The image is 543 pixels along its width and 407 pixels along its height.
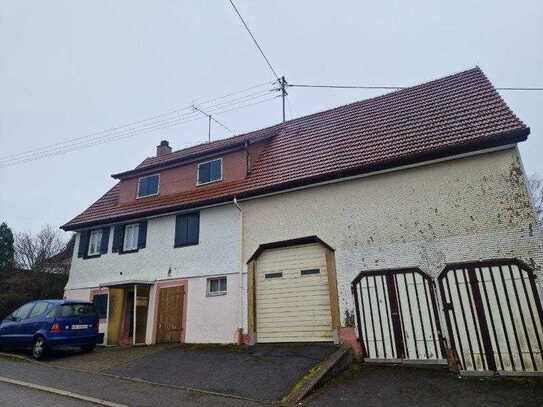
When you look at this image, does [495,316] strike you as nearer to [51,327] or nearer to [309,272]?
[309,272]

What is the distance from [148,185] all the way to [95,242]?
3.67 m

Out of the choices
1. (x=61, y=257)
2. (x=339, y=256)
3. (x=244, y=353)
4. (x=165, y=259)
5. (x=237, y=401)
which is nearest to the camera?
(x=237, y=401)

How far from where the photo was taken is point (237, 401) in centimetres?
704

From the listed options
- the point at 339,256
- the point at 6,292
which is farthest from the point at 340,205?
the point at 6,292

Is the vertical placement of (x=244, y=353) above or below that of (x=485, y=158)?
below

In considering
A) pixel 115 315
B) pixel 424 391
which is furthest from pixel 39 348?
pixel 424 391

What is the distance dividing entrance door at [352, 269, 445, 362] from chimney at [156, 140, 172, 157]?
15.2 m

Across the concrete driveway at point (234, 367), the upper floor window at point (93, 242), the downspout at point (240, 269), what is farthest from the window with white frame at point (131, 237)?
the concrete driveway at point (234, 367)

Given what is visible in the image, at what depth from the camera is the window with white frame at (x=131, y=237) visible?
1627 cm

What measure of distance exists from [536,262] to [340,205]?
5329 mm

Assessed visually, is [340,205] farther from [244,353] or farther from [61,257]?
[61,257]

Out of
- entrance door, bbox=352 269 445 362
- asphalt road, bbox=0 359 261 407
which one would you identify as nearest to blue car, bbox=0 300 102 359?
asphalt road, bbox=0 359 261 407

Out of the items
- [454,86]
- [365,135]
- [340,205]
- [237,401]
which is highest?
[454,86]

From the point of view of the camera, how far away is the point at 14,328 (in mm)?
12914
